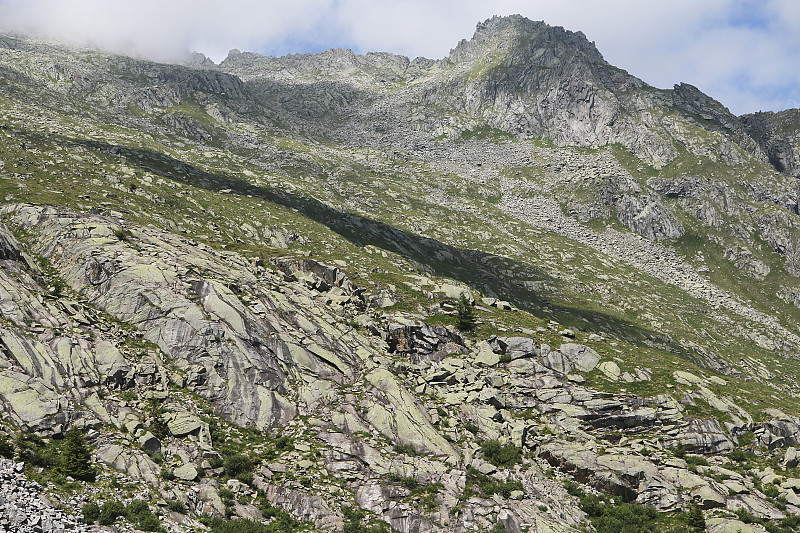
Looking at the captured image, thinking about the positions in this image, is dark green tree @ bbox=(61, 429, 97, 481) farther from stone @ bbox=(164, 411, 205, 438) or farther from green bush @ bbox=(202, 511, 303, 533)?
green bush @ bbox=(202, 511, 303, 533)

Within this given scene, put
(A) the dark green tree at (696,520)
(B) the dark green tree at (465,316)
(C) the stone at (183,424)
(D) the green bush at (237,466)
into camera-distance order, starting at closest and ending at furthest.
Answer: (D) the green bush at (237,466)
(A) the dark green tree at (696,520)
(C) the stone at (183,424)
(B) the dark green tree at (465,316)

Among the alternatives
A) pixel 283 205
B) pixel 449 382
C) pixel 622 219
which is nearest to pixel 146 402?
pixel 449 382

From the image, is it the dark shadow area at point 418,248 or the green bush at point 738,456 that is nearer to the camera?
the green bush at point 738,456

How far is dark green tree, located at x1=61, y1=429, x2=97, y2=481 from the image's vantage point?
2131 cm

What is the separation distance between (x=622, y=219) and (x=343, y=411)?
16673 centimetres

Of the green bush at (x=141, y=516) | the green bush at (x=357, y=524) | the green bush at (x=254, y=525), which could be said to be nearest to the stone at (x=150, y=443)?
the green bush at (x=141, y=516)

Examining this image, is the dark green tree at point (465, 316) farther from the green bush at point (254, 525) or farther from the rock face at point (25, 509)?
the rock face at point (25, 509)

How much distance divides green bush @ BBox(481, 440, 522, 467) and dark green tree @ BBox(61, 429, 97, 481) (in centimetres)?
2607

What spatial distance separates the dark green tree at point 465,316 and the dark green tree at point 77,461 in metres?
36.9

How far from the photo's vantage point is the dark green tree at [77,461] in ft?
69.9

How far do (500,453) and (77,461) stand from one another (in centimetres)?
2772

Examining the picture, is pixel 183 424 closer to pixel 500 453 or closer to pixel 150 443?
pixel 150 443

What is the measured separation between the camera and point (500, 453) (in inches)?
1291

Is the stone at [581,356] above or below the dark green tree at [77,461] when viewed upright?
above
